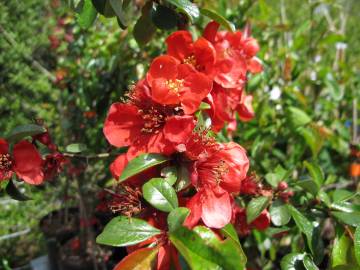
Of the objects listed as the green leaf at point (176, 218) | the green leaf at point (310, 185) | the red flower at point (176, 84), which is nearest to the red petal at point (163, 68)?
the red flower at point (176, 84)

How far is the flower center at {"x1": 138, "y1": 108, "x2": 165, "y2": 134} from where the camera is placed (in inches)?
27.6

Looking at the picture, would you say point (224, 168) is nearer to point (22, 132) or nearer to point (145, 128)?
point (145, 128)

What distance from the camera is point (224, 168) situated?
676mm

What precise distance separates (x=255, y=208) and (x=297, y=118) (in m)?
0.71

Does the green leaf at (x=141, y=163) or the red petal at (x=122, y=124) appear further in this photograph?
the red petal at (x=122, y=124)

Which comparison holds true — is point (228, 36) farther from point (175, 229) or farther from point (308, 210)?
point (175, 229)

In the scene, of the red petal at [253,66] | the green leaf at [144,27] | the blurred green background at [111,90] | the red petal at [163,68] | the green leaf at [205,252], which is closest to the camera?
the green leaf at [205,252]

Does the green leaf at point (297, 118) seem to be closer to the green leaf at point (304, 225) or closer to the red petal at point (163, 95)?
the green leaf at point (304, 225)

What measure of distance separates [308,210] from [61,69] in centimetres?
117

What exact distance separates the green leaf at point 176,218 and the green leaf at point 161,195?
0.07 ft

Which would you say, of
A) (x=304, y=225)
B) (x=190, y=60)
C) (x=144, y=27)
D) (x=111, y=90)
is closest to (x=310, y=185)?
(x=304, y=225)

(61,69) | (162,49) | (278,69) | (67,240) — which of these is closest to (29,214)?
(67,240)

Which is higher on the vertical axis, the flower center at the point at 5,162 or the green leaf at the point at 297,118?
the flower center at the point at 5,162

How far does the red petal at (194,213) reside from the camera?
0.62 meters
